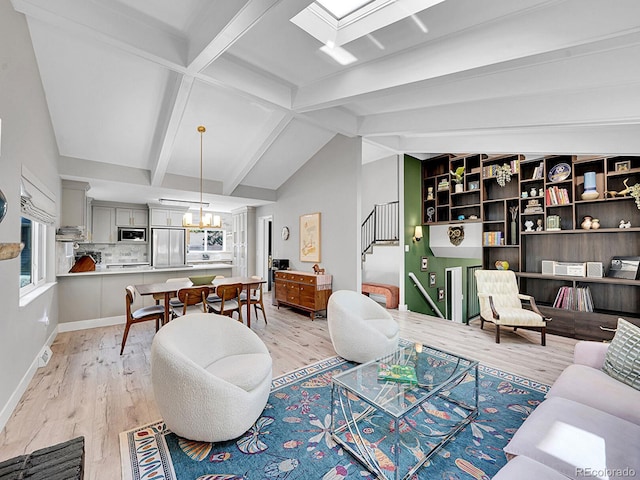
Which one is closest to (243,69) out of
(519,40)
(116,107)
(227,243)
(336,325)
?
(116,107)

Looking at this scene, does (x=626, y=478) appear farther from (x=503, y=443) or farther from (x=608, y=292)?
(x=608, y=292)

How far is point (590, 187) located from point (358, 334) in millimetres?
3940

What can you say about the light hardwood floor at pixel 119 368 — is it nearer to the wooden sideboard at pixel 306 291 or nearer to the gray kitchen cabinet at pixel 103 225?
the wooden sideboard at pixel 306 291

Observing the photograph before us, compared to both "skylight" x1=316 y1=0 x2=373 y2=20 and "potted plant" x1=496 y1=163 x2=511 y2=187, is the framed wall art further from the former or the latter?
"skylight" x1=316 y1=0 x2=373 y2=20

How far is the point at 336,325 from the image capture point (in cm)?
319

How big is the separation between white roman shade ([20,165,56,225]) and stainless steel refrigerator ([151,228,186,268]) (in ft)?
12.8

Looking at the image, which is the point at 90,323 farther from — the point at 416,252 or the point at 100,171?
the point at 416,252

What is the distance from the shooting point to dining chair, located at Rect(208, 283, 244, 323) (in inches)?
154

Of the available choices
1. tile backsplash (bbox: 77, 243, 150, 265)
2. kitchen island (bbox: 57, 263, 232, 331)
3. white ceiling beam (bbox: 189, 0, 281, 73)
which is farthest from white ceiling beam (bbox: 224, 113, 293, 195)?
tile backsplash (bbox: 77, 243, 150, 265)


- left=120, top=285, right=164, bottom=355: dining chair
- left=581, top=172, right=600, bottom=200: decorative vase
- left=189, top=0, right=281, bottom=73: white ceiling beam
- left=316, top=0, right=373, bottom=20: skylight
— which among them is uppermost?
left=316, top=0, right=373, bottom=20: skylight

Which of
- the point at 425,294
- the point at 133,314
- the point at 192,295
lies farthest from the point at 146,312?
the point at 425,294

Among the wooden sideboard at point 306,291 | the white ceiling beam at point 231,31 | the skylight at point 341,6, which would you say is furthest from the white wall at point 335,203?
the white ceiling beam at point 231,31

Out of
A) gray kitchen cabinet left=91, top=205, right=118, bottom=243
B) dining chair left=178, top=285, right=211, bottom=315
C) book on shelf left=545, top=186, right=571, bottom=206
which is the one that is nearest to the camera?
dining chair left=178, top=285, right=211, bottom=315

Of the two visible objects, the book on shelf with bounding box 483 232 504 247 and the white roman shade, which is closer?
the white roman shade
